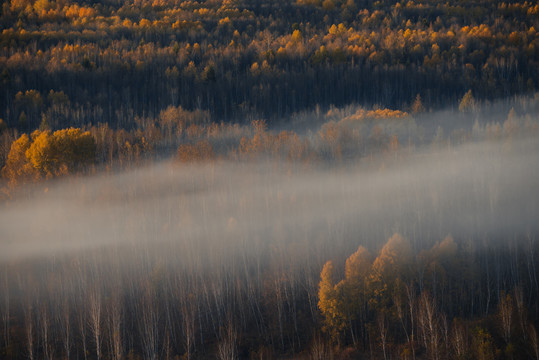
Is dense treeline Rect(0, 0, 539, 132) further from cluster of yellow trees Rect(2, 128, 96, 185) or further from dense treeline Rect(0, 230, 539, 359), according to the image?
dense treeline Rect(0, 230, 539, 359)

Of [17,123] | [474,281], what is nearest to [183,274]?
[474,281]

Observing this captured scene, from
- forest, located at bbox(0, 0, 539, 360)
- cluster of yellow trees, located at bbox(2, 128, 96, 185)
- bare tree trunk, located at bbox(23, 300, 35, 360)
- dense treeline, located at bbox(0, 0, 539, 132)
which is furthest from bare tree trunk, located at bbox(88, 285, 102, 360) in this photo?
dense treeline, located at bbox(0, 0, 539, 132)

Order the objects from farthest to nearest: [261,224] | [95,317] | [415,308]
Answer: [261,224] → [95,317] → [415,308]

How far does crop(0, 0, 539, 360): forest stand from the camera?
6900cm

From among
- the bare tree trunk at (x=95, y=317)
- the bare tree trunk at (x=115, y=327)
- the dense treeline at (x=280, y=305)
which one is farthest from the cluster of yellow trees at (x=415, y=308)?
the bare tree trunk at (x=95, y=317)

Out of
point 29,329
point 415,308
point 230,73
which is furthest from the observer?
point 230,73

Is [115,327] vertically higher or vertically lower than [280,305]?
higher

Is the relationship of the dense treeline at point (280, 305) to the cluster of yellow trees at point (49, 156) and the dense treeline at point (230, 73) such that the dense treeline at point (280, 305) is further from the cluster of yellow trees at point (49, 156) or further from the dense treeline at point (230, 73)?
the dense treeline at point (230, 73)

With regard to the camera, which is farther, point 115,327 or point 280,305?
point 280,305

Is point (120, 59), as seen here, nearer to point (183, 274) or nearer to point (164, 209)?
point (164, 209)

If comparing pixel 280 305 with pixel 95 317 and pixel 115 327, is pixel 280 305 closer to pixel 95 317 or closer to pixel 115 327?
pixel 115 327

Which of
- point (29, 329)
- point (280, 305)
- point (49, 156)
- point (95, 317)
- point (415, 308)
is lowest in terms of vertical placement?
point (280, 305)

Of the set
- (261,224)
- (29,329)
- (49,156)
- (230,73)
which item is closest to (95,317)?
(29,329)

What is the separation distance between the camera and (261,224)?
3565 inches
